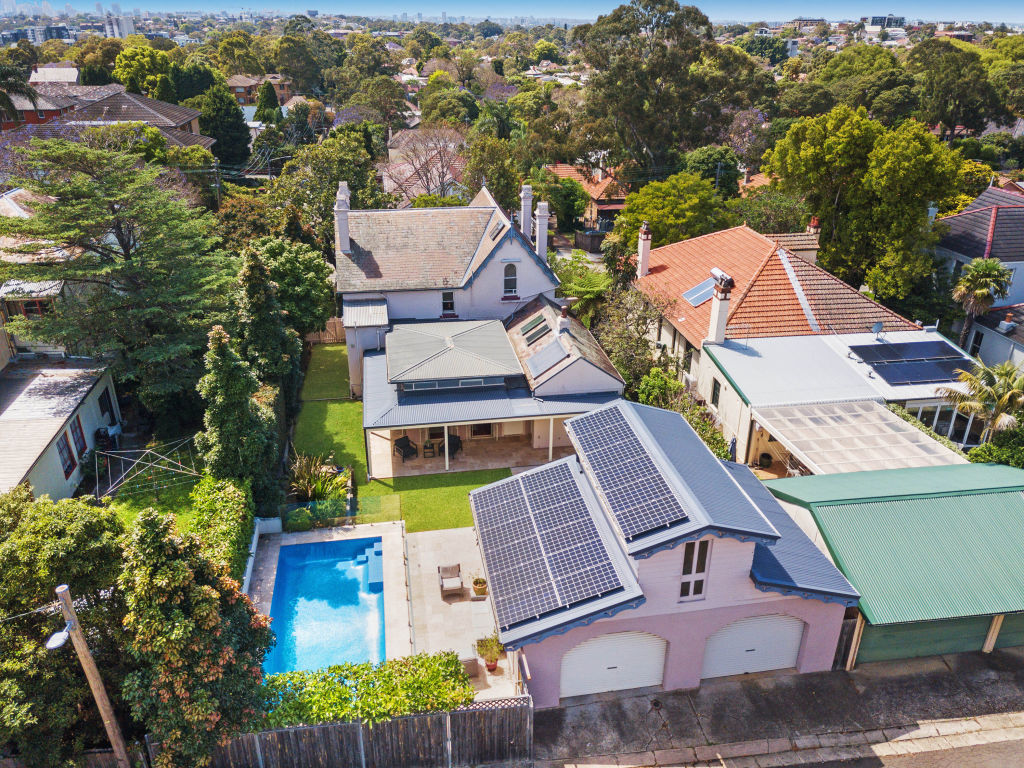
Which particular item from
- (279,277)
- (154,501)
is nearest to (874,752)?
(154,501)

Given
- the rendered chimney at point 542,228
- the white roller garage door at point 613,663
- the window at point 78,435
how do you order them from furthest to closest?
1. the rendered chimney at point 542,228
2. the window at point 78,435
3. the white roller garage door at point 613,663

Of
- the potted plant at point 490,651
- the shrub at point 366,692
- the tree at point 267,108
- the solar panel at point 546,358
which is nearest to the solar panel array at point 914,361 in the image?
the solar panel at point 546,358

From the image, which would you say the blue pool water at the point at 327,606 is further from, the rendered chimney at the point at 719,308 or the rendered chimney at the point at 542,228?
the rendered chimney at the point at 542,228

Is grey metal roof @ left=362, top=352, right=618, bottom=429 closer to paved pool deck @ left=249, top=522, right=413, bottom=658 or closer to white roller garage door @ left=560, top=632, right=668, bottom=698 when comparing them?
paved pool deck @ left=249, top=522, right=413, bottom=658

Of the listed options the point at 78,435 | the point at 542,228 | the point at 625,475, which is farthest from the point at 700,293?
the point at 78,435

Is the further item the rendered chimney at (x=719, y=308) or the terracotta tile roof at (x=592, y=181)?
the terracotta tile roof at (x=592, y=181)

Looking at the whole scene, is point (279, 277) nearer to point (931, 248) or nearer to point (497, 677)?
point (497, 677)

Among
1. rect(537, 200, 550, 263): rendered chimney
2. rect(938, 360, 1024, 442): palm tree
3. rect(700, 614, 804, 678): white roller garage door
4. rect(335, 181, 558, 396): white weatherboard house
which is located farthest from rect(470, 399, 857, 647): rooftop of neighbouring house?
rect(537, 200, 550, 263): rendered chimney
